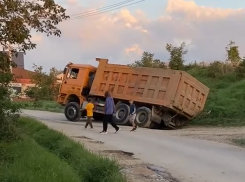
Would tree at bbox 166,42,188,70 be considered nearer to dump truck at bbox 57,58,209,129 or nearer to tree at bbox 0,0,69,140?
dump truck at bbox 57,58,209,129

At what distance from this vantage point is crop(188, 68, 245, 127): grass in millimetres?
23594

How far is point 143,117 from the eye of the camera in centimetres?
2303

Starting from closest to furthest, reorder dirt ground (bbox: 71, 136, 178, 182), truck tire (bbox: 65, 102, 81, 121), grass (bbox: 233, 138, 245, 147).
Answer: dirt ground (bbox: 71, 136, 178, 182), grass (bbox: 233, 138, 245, 147), truck tire (bbox: 65, 102, 81, 121)

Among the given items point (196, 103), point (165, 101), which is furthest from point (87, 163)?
point (196, 103)

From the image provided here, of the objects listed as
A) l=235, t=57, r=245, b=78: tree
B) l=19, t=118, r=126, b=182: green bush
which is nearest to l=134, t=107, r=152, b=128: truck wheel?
l=19, t=118, r=126, b=182: green bush

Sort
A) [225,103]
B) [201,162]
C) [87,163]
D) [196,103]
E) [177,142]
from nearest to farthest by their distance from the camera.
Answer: [87,163] → [201,162] → [177,142] → [196,103] → [225,103]

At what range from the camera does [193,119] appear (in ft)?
79.5

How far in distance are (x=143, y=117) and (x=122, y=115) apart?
1.21m

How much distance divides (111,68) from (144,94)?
2.43m

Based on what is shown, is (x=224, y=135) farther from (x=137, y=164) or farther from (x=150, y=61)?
(x=150, y=61)

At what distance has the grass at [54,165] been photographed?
26.7 feet

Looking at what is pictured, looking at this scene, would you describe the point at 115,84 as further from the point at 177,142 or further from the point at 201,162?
the point at 201,162

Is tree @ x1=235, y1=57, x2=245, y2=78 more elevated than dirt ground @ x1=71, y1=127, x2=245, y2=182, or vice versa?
tree @ x1=235, y1=57, x2=245, y2=78

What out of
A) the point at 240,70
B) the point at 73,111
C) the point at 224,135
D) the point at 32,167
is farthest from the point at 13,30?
the point at 240,70
